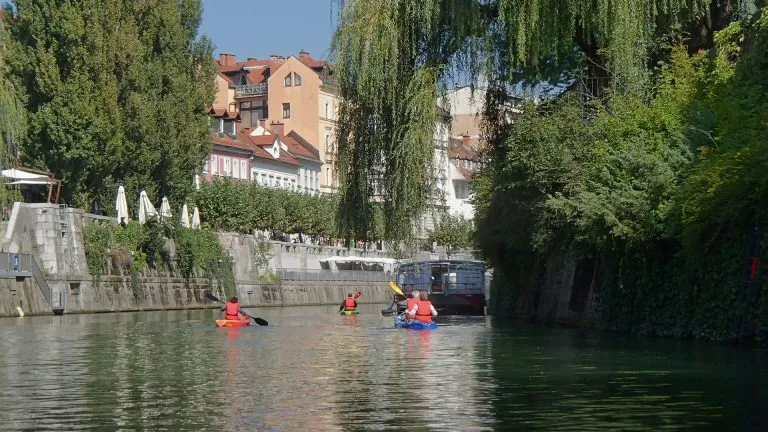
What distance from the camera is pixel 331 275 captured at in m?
108

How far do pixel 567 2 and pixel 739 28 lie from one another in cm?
401

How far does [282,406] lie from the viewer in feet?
67.7

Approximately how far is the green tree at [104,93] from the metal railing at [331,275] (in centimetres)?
2222

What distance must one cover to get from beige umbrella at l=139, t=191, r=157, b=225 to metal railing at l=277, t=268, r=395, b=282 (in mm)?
23356

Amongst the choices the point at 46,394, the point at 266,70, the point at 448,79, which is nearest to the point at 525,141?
the point at 448,79

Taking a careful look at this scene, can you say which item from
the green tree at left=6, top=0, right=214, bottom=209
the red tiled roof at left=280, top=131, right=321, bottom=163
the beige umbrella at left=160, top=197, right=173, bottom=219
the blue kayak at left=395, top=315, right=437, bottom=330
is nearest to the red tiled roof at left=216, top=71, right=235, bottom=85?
the red tiled roof at left=280, top=131, right=321, bottom=163

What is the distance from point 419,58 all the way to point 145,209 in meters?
42.5

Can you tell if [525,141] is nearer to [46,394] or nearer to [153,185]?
[46,394]

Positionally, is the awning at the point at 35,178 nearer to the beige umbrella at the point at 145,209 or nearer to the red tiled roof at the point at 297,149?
the beige umbrella at the point at 145,209

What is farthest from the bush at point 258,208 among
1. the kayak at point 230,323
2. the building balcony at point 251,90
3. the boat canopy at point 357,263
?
the kayak at point 230,323

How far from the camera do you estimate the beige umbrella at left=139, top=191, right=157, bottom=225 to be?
74688mm

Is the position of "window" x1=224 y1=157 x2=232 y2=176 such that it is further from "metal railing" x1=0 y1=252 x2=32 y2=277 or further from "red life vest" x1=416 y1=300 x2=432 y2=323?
"red life vest" x1=416 y1=300 x2=432 y2=323

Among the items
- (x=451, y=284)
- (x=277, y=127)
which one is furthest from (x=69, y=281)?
(x=277, y=127)

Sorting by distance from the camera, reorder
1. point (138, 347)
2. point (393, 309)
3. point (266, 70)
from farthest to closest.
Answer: point (266, 70) < point (393, 309) < point (138, 347)
